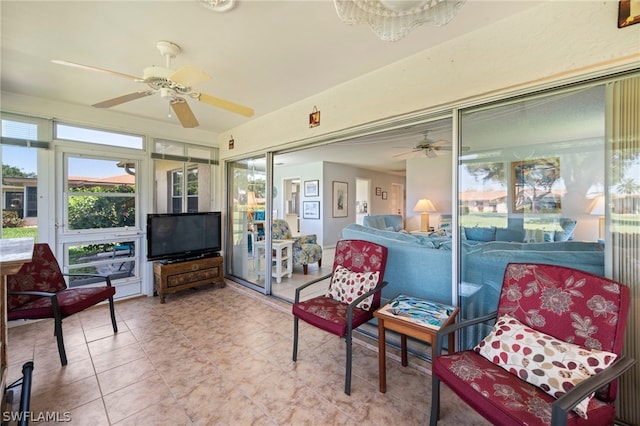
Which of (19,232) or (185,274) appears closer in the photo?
(19,232)

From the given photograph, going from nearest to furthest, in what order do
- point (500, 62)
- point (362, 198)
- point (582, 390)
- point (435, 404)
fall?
1. point (582, 390)
2. point (435, 404)
3. point (500, 62)
4. point (362, 198)

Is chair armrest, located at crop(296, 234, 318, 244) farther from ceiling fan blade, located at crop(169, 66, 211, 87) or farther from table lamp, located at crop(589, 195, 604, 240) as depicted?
table lamp, located at crop(589, 195, 604, 240)

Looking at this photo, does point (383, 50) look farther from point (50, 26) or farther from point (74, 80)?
point (74, 80)

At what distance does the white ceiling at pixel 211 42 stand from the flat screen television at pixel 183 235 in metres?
1.62

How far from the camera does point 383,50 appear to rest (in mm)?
2041

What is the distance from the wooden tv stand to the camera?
347 centimetres

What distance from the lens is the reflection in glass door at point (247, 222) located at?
13.2ft

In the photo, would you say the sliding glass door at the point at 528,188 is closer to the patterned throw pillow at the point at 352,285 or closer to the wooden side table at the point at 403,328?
the wooden side table at the point at 403,328

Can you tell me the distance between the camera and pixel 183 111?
7.39 feet

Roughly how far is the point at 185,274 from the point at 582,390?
12.8 feet

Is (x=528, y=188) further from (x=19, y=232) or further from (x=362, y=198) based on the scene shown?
(x=362, y=198)

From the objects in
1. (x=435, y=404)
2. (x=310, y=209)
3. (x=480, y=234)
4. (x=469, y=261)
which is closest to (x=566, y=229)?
(x=480, y=234)

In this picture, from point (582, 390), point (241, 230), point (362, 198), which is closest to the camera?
point (582, 390)

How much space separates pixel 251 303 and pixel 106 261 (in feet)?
6.55
